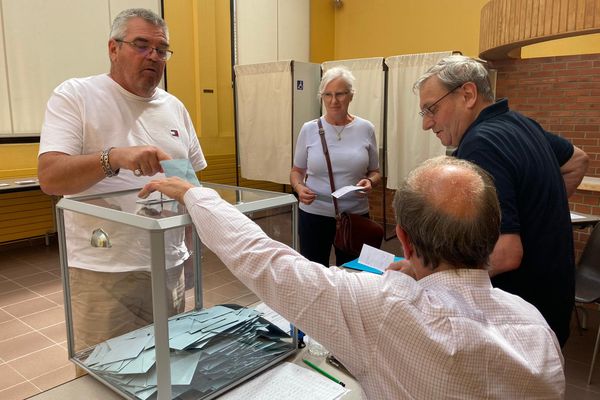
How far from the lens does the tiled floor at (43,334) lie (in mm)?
1666

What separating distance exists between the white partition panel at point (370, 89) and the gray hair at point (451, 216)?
434 centimetres

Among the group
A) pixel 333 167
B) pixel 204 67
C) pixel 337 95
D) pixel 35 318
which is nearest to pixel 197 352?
pixel 333 167

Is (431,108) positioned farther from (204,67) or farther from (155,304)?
(204,67)

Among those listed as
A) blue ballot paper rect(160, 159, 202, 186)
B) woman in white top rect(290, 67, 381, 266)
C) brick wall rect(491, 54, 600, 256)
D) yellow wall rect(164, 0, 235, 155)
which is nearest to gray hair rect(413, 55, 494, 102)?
blue ballot paper rect(160, 159, 202, 186)

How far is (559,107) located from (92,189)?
203 inches

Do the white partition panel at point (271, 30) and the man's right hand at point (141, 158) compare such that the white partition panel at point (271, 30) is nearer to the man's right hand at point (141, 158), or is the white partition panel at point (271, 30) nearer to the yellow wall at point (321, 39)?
the yellow wall at point (321, 39)

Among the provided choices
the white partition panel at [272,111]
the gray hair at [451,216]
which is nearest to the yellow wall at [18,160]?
the white partition panel at [272,111]

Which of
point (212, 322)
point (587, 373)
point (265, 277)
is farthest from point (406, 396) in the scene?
point (587, 373)

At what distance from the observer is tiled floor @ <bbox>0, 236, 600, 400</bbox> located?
167cm

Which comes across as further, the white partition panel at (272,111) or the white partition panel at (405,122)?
the white partition panel at (272,111)

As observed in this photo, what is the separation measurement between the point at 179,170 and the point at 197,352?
46cm

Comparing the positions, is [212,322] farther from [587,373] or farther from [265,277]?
[587,373]

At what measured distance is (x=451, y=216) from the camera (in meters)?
0.82

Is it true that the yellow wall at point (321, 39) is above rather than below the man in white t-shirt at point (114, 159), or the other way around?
above
